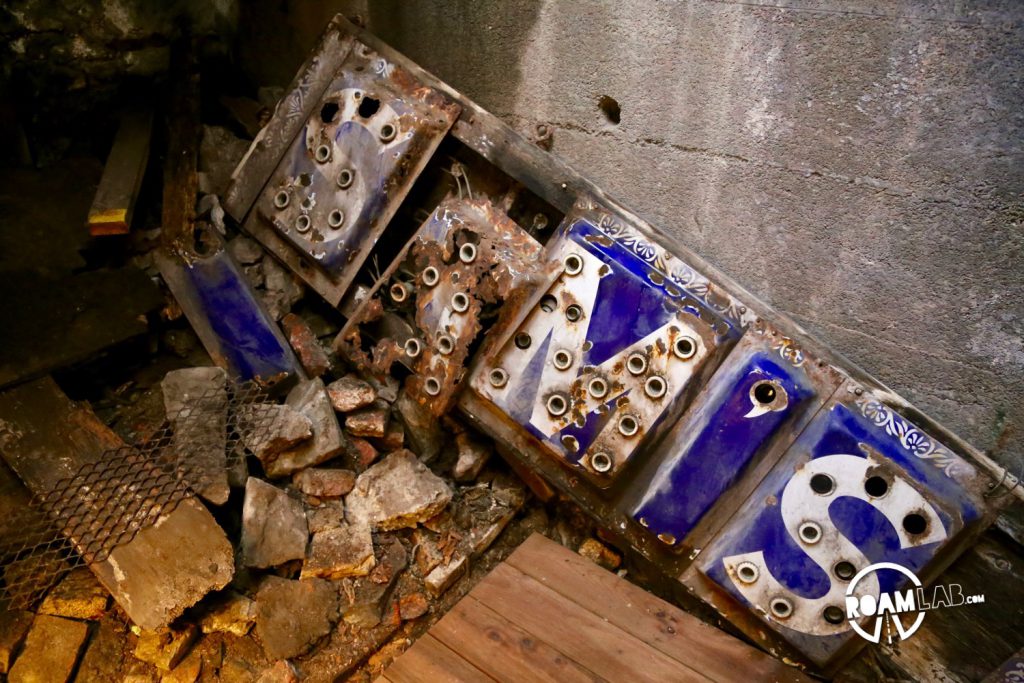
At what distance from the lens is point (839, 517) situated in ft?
7.37

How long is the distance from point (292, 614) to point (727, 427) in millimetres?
1607

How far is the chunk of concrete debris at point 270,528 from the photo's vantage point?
2512 mm

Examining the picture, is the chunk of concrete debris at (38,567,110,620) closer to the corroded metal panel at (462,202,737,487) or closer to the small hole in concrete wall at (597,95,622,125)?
the corroded metal panel at (462,202,737,487)

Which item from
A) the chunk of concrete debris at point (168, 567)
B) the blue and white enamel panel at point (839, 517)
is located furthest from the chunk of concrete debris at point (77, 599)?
the blue and white enamel panel at point (839, 517)

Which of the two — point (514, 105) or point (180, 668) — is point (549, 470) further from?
point (514, 105)

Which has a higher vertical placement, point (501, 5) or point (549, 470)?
point (501, 5)

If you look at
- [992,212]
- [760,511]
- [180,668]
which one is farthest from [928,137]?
[180,668]

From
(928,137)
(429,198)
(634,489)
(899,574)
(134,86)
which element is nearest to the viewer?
(899,574)

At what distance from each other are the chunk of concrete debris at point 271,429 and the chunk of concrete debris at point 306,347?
0.30 metres

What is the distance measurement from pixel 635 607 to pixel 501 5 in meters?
2.48

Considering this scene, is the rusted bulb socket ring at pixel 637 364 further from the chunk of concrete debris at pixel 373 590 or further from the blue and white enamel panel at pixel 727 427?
the chunk of concrete debris at pixel 373 590

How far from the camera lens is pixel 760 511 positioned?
233cm

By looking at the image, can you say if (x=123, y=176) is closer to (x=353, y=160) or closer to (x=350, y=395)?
(x=353, y=160)

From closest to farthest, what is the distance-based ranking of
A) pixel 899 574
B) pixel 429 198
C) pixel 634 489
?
pixel 899 574
pixel 634 489
pixel 429 198
